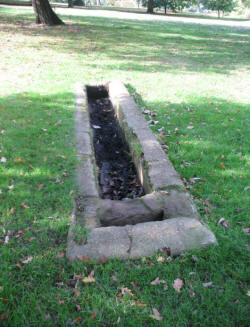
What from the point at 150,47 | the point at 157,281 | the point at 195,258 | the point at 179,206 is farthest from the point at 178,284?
the point at 150,47

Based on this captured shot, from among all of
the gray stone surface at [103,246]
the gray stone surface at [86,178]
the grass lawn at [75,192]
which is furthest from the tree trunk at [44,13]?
the gray stone surface at [103,246]

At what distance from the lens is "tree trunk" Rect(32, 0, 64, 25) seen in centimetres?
1326

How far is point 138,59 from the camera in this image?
10062 mm

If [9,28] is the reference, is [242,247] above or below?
below

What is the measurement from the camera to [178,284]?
2174 millimetres

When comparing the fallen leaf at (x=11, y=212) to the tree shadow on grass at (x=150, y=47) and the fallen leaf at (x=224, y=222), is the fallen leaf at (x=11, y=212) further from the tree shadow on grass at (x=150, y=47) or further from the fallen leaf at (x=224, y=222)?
the tree shadow on grass at (x=150, y=47)

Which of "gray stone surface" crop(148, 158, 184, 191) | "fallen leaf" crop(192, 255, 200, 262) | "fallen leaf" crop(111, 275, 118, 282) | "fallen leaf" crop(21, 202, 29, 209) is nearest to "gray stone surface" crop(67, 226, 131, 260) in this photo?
"fallen leaf" crop(111, 275, 118, 282)

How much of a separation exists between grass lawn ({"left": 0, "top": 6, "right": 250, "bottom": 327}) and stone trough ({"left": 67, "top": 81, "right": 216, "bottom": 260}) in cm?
11

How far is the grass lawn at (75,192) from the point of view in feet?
6.56

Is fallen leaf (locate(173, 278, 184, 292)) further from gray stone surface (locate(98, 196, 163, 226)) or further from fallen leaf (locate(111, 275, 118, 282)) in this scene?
gray stone surface (locate(98, 196, 163, 226))

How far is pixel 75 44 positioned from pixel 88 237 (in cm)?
1073

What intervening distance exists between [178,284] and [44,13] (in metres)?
15.1

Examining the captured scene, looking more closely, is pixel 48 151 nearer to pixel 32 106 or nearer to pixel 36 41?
pixel 32 106

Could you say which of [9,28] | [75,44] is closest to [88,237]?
[75,44]
